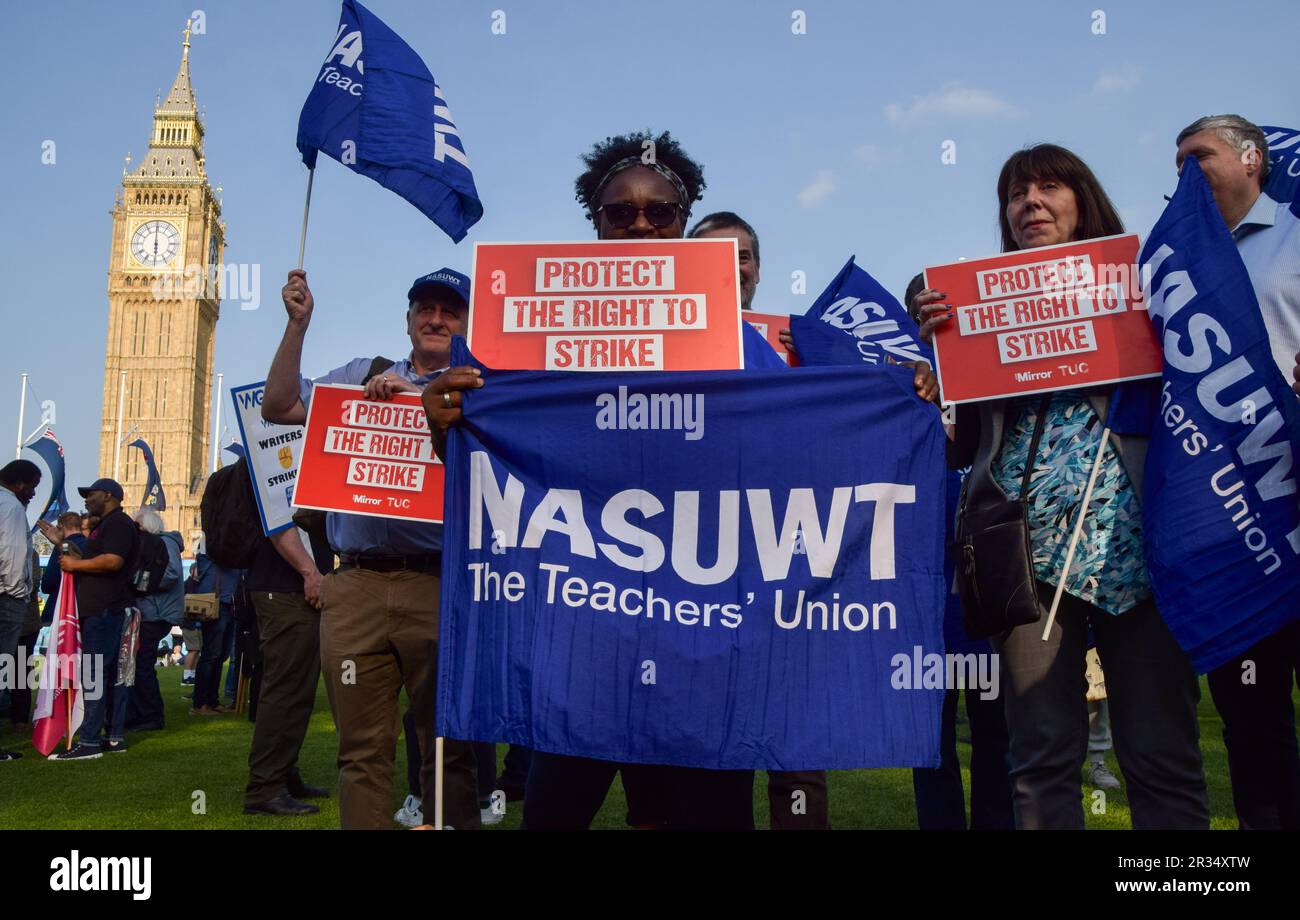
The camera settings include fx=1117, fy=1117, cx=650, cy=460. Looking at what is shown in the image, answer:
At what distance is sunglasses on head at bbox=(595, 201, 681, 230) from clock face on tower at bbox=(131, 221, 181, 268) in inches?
4311

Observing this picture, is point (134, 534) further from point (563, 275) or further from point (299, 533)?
point (563, 275)

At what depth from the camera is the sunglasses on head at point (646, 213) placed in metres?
3.35

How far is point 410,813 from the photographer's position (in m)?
5.86

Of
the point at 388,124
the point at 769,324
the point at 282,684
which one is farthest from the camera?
the point at 282,684

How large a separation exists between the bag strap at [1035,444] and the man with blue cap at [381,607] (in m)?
1.91

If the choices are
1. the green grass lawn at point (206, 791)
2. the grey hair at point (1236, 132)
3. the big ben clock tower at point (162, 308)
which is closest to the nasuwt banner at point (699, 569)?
the grey hair at point (1236, 132)

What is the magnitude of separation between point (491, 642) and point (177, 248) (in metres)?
110

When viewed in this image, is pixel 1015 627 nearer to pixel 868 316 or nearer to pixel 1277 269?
pixel 1277 269

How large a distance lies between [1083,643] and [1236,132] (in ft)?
5.78

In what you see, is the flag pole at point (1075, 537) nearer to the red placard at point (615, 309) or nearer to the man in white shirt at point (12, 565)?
the red placard at point (615, 309)

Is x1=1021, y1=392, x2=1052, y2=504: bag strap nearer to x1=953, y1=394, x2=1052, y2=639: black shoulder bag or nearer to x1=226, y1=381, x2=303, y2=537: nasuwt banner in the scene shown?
x1=953, y1=394, x2=1052, y2=639: black shoulder bag

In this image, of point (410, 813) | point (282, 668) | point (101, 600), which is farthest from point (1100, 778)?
point (101, 600)

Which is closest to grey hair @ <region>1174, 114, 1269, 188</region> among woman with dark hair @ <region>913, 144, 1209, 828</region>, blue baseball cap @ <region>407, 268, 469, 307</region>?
→ woman with dark hair @ <region>913, 144, 1209, 828</region>
